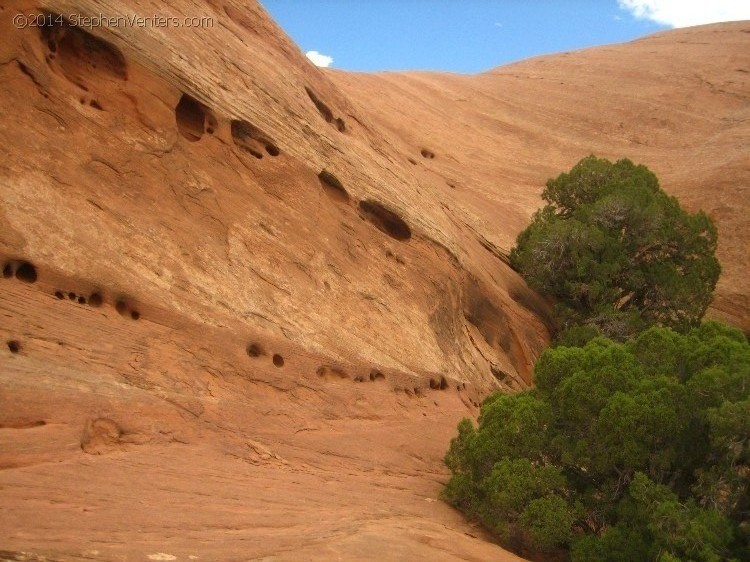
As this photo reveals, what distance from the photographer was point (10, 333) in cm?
1117

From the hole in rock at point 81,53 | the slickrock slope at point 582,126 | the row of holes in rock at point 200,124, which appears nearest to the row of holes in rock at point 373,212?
the row of holes in rock at point 200,124

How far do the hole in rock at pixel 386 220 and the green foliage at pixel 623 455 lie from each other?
601cm

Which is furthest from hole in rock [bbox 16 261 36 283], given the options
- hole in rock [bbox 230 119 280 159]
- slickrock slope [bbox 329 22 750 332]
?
slickrock slope [bbox 329 22 750 332]

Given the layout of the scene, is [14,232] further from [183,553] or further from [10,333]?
[183,553]

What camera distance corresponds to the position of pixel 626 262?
23578mm

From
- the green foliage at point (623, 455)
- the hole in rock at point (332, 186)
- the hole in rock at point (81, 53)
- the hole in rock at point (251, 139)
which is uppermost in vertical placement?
the hole in rock at point (81, 53)

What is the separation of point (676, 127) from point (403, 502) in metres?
30.5

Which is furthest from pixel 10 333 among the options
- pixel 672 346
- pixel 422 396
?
pixel 672 346

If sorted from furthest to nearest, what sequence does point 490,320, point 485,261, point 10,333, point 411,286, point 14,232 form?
1. point 485,261
2. point 490,320
3. point 411,286
4. point 14,232
5. point 10,333

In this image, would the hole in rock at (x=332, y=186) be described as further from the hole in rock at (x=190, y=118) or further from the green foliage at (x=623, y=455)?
the green foliage at (x=623, y=455)

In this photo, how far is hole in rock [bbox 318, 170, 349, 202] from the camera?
17891mm

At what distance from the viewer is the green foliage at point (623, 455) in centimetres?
1159

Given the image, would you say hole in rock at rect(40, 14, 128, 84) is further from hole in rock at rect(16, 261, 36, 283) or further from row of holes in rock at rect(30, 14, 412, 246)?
hole in rock at rect(16, 261, 36, 283)

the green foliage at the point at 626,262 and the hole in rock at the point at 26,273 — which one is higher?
the green foliage at the point at 626,262
